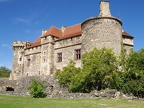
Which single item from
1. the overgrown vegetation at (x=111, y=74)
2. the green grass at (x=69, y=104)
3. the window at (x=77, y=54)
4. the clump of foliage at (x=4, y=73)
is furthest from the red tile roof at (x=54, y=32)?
the clump of foliage at (x=4, y=73)

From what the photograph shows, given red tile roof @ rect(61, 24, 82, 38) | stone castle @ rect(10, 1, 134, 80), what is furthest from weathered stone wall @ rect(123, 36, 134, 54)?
red tile roof @ rect(61, 24, 82, 38)

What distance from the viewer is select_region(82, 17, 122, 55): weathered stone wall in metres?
24.7

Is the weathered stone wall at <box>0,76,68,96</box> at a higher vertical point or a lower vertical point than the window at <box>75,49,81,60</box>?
lower

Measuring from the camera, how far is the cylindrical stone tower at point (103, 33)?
24.7 m

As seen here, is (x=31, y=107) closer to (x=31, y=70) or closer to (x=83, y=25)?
(x=83, y=25)

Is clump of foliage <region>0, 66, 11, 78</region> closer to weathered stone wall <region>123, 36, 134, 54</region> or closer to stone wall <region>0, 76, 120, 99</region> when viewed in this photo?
stone wall <region>0, 76, 120, 99</region>

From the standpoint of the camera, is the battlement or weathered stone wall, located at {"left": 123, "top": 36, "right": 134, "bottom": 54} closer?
weathered stone wall, located at {"left": 123, "top": 36, "right": 134, "bottom": 54}

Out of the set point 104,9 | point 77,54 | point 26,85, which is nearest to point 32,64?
point 26,85

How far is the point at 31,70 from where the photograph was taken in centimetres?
3594

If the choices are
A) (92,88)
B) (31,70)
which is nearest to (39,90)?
(92,88)

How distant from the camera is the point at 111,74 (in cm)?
1945

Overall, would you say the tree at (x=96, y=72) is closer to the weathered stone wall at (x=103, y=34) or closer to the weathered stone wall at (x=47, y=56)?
the weathered stone wall at (x=103, y=34)

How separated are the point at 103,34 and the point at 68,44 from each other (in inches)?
289

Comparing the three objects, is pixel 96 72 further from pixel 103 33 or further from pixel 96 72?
pixel 103 33
